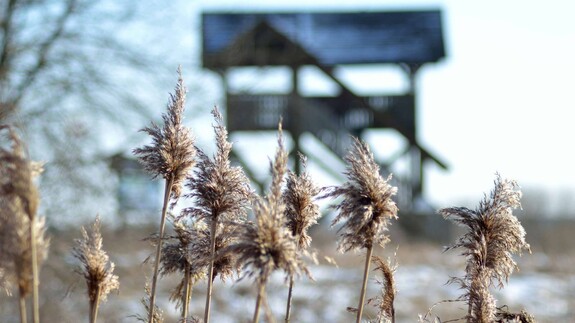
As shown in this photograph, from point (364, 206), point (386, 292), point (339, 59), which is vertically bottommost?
point (386, 292)

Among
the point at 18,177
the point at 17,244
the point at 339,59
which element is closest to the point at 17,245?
the point at 17,244

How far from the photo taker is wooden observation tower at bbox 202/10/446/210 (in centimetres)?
2184

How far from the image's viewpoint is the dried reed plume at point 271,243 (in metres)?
2.36

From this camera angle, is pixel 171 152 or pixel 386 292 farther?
pixel 386 292

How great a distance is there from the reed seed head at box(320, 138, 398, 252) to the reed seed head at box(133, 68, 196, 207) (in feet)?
1.64

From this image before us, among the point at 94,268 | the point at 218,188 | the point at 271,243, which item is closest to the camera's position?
the point at 271,243

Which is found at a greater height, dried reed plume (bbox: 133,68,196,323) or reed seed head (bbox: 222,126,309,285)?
dried reed plume (bbox: 133,68,196,323)

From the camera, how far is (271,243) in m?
2.39

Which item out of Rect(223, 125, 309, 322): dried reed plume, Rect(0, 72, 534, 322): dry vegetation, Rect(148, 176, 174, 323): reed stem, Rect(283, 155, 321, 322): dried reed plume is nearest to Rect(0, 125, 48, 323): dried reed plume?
Rect(0, 72, 534, 322): dry vegetation

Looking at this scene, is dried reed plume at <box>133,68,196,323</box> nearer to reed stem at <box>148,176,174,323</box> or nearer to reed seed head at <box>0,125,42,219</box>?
reed stem at <box>148,176,174,323</box>

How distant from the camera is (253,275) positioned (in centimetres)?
238

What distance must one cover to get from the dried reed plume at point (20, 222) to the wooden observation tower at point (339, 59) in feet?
58.3

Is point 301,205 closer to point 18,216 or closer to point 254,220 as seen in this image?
point 254,220

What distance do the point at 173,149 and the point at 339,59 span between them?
20617mm
